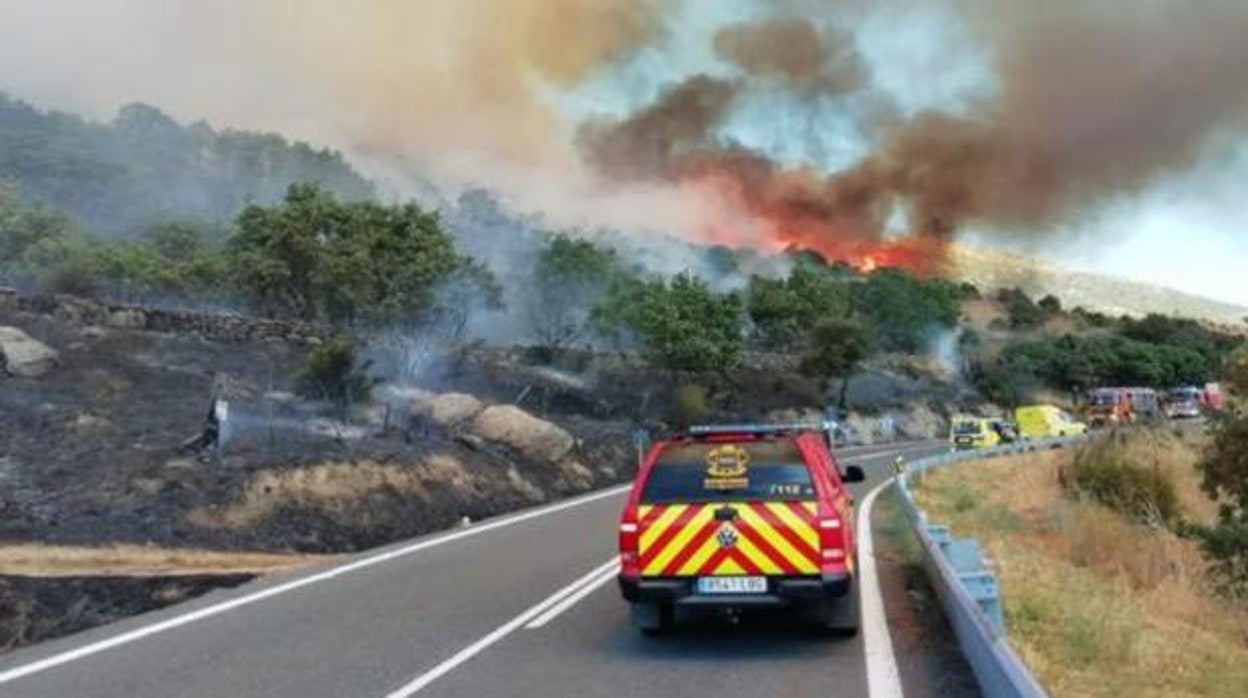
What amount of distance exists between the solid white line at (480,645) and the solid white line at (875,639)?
320 cm

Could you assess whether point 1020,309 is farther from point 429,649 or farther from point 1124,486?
point 429,649

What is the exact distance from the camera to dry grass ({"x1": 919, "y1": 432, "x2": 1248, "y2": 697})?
836 centimetres

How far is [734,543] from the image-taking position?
357 inches

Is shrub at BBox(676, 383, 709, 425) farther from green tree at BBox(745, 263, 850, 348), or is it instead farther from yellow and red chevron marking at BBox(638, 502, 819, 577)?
Result: yellow and red chevron marking at BBox(638, 502, 819, 577)

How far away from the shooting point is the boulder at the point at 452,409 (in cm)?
3194

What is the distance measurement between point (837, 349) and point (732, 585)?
Answer: 66.4 metres

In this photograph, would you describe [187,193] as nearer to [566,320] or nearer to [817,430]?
[566,320]

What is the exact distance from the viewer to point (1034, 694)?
213 inches

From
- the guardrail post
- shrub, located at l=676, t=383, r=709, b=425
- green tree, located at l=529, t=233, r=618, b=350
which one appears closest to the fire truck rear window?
the guardrail post

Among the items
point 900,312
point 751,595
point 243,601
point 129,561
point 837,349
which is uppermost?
point 900,312

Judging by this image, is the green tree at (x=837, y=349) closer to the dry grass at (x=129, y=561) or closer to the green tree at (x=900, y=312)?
the green tree at (x=900, y=312)

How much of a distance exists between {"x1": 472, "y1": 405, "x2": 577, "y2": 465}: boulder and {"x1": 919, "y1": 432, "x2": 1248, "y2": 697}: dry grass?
10.6 meters

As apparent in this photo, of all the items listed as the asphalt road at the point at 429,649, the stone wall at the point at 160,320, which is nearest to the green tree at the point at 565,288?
the stone wall at the point at 160,320

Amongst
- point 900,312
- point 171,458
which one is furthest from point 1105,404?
point 171,458
